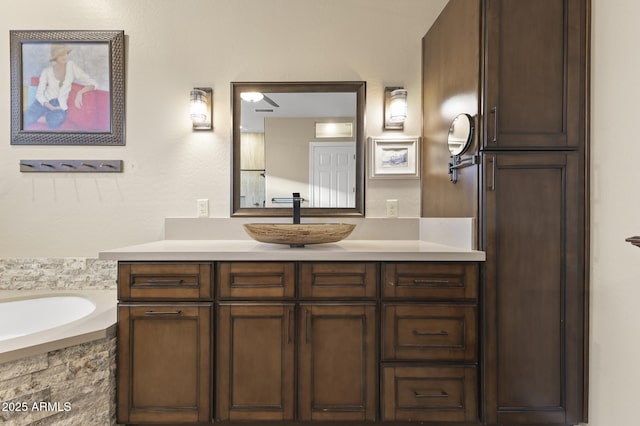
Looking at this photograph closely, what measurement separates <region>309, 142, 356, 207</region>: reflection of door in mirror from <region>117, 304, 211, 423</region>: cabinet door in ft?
3.37

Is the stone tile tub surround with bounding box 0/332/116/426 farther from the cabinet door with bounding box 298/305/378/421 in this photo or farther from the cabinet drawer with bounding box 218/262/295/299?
the cabinet door with bounding box 298/305/378/421

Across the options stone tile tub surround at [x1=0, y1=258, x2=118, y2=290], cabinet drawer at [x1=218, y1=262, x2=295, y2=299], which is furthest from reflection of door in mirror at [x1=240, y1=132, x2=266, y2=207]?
stone tile tub surround at [x1=0, y1=258, x2=118, y2=290]

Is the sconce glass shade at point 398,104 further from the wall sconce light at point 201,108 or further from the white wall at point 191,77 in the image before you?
the wall sconce light at point 201,108

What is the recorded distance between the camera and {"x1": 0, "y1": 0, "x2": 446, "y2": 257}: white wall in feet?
7.52

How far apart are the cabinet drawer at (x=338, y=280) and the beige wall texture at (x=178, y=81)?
29.7 inches

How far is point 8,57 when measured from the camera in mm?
2260

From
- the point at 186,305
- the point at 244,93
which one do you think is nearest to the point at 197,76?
the point at 244,93

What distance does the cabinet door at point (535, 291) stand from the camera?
1615mm

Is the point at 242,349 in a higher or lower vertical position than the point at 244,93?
lower

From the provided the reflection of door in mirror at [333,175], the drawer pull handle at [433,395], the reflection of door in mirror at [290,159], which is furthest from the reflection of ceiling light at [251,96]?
the drawer pull handle at [433,395]

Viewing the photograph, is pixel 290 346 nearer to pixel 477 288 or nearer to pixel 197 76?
pixel 477 288

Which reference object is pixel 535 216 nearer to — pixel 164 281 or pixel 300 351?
pixel 300 351

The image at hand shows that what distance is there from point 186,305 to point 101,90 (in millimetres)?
1575

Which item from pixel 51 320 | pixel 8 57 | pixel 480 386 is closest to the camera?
pixel 480 386
